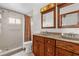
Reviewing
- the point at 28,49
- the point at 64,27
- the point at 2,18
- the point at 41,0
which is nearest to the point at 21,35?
the point at 28,49

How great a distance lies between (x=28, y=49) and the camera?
5.21 feet

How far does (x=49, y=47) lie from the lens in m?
1.61

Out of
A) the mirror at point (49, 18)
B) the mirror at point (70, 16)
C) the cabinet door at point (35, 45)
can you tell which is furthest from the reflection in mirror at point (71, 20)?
the cabinet door at point (35, 45)

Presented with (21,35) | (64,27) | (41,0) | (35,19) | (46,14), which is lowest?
(21,35)

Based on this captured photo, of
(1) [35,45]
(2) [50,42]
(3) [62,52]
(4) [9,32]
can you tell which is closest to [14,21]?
(4) [9,32]

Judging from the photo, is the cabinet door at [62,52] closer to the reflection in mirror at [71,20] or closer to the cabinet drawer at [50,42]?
the cabinet drawer at [50,42]

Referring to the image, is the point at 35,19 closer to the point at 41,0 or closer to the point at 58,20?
the point at 41,0

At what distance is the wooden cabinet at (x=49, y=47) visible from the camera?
152 centimetres

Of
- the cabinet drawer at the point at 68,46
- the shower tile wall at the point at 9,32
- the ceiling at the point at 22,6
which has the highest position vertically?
the ceiling at the point at 22,6

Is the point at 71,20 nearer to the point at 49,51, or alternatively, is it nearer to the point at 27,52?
the point at 49,51

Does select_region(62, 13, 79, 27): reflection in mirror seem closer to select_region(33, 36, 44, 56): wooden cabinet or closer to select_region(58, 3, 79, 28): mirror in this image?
select_region(58, 3, 79, 28): mirror

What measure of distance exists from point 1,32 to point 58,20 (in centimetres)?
107

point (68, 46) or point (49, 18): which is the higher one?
point (49, 18)

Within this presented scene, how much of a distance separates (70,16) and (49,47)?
0.61m
